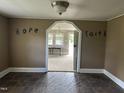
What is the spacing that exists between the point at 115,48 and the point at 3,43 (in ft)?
13.1

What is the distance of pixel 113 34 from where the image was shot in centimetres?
432

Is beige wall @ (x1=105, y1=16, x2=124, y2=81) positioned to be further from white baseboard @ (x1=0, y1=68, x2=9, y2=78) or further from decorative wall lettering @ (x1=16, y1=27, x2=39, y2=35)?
white baseboard @ (x1=0, y1=68, x2=9, y2=78)

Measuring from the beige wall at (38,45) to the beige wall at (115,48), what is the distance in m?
0.37

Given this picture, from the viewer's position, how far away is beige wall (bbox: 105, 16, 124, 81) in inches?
146

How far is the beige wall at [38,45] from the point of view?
482 cm

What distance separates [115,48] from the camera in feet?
13.5

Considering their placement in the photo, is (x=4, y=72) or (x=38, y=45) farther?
(x=38, y=45)

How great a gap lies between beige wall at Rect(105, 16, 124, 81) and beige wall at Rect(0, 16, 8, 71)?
3.98 m

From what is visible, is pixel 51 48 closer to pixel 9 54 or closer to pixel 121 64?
pixel 9 54

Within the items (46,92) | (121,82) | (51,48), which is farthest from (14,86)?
(51,48)

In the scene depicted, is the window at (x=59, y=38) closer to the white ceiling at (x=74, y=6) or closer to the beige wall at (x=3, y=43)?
the beige wall at (x=3, y=43)

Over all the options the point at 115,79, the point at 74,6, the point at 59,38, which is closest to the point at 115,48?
the point at 115,79

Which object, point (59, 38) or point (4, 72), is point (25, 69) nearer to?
point (4, 72)

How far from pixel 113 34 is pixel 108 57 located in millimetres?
954
